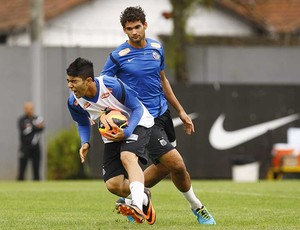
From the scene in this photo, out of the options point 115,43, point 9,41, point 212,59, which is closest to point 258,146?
point 212,59

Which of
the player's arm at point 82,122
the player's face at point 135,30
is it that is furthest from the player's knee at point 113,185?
the player's face at point 135,30

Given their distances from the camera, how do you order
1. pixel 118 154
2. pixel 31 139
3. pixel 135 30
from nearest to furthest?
pixel 118 154
pixel 135 30
pixel 31 139

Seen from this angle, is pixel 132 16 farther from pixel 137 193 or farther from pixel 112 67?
pixel 137 193

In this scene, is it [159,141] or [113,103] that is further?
[159,141]

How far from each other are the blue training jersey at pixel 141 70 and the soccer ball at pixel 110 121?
1.00 metres

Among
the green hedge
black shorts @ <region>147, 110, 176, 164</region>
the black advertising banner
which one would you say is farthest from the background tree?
black shorts @ <region>147, 110, 176, 164</region>

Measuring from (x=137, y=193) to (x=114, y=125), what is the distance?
71 centimetres

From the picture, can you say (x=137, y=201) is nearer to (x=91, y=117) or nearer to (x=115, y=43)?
(x=91, y=117)

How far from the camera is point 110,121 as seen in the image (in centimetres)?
995

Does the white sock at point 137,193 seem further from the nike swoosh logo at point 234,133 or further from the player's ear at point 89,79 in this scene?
the nike swoosh logo at point 234,133

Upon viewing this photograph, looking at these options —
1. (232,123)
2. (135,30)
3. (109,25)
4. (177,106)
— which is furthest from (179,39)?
(135,30)

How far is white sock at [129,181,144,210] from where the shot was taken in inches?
380

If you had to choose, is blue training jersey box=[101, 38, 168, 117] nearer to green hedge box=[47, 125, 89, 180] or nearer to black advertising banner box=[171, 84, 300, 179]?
black advertising banner box=[171, 84, 300, 179]

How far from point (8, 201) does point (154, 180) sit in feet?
10.3
